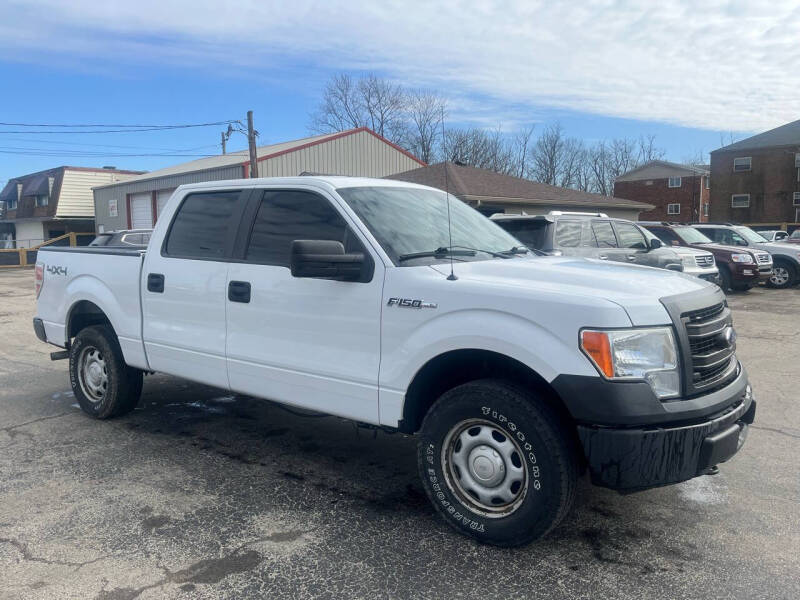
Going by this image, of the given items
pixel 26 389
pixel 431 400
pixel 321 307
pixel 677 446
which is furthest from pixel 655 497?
pixel 26 389

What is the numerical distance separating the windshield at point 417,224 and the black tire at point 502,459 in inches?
34.7

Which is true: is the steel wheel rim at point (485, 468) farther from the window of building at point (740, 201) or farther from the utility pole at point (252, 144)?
the window of building at point (740, 201)

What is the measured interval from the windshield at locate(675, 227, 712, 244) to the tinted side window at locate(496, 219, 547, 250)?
826 centimetres

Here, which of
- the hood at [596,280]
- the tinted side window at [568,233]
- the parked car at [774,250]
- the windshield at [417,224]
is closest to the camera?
the hood at [596,280]

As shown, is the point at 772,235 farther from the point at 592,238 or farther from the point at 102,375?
the point at 102,375

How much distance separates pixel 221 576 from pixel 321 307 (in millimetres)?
1523

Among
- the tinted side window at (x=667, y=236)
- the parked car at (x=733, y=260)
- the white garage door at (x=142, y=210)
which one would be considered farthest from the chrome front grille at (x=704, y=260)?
the white garage door at (x=142, y=210)

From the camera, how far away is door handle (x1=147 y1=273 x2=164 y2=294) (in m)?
5.02

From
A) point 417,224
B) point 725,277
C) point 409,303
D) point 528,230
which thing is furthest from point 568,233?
point 409,303

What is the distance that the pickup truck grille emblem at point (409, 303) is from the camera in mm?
3574

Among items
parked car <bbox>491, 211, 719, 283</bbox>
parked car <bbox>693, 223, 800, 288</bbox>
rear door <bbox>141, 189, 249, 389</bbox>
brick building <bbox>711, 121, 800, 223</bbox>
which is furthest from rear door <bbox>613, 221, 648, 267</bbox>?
brick building <bbox>711, 121, 800, 223</bbox>

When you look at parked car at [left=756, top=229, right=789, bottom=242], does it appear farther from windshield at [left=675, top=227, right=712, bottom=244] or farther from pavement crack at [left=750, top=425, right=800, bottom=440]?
pavement crack at [left=750, top=425, right=800, bottom=440]

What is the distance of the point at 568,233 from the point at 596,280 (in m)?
8.28

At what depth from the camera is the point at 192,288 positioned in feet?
15.6
